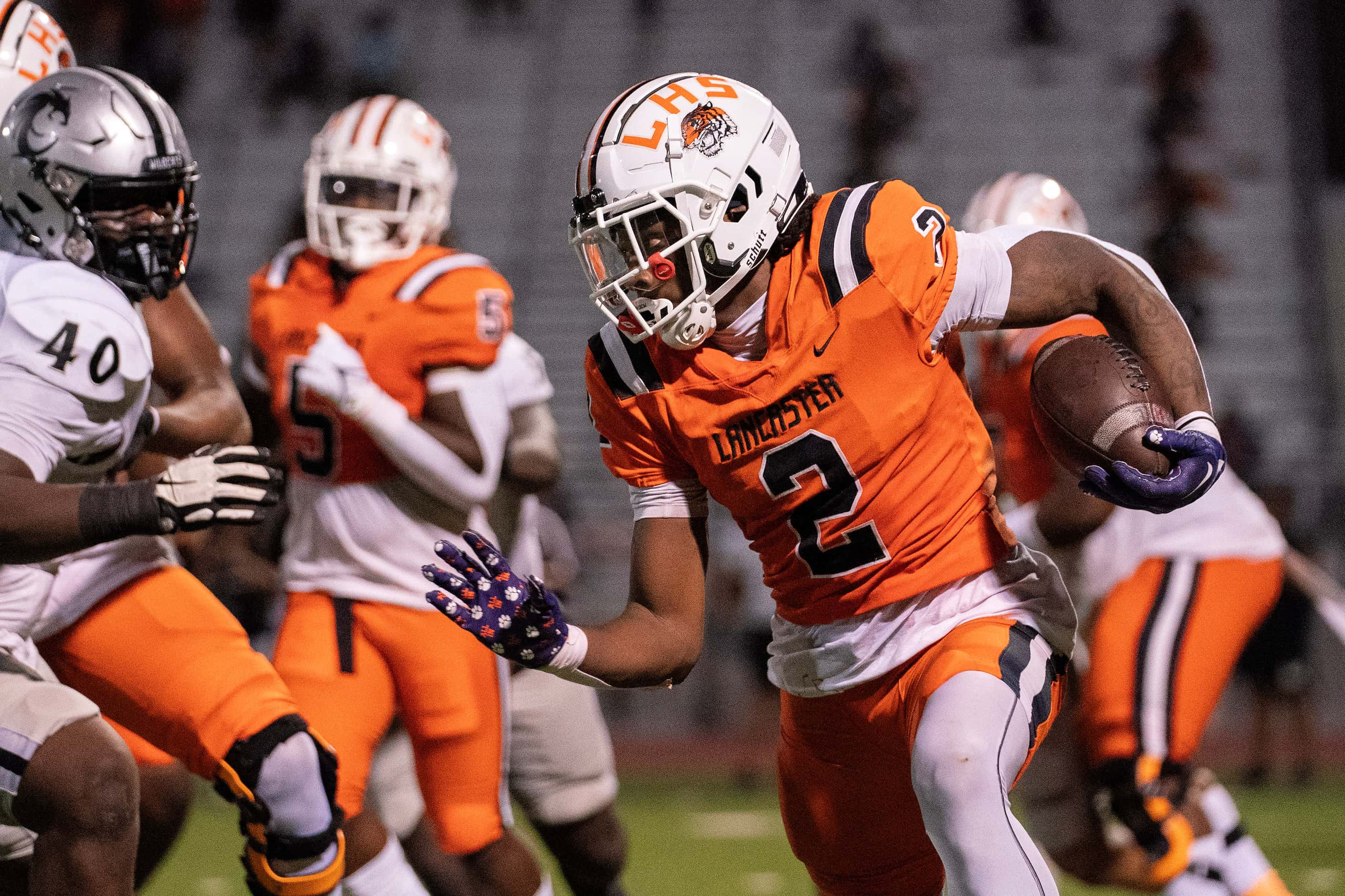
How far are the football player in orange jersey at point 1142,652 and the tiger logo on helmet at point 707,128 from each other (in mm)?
1184

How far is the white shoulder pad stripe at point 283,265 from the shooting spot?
164 inches

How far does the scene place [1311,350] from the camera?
12320mm

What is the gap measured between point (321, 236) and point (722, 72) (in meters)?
10.3

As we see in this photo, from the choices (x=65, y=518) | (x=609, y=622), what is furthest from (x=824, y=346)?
(x=65, y=518)

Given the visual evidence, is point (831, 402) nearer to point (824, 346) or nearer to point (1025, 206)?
point (824, 346)

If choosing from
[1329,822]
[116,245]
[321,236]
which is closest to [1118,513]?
[321,236]

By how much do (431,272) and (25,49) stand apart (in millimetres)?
1039

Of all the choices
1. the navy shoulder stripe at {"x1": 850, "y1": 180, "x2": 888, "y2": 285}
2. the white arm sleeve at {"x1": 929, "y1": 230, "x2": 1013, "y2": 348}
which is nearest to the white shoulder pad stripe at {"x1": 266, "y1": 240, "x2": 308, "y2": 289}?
the navy shoulder stripe at {"x1": 850, "y1": 180, "x2": 888, "y2": 285}

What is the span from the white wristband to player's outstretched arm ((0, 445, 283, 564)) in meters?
0.59

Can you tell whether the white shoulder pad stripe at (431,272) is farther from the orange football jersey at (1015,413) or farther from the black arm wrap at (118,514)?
the black arm wrap at (118,514)

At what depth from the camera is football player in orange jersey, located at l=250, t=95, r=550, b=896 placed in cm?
378

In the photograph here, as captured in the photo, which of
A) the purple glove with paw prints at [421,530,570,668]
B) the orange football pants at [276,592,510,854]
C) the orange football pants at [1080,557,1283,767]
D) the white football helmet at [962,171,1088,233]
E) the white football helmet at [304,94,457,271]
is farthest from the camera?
the white football helmet at [962,171,1088,233]

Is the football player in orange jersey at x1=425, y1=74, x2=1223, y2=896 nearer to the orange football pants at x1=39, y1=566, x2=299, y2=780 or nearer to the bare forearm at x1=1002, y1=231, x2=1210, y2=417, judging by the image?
the bare forearm at x1=1002, y1=231, x2=1210, y2=417

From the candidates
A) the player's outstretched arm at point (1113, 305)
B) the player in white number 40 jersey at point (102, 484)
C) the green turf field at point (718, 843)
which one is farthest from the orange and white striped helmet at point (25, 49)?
the green turf field at point (718, 843)
